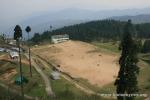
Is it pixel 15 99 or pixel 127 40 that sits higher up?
pixel 127 40

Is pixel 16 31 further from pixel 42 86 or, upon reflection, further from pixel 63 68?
pixel 63 68

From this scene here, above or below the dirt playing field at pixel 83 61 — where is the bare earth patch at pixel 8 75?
above

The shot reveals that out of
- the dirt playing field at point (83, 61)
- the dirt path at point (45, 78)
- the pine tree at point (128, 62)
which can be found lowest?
the dirt playing field at point (83, 61)

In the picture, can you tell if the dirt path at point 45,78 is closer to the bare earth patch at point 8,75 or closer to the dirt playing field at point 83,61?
the bare earth patch at point 8,75

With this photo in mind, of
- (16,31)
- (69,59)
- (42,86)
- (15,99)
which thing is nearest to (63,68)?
(69,59)

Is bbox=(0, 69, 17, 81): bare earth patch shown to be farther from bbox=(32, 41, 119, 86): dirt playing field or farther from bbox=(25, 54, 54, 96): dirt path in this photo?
bbox=(32, 41, 119, 86): dirt playing field

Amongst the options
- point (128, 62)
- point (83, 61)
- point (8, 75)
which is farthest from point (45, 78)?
point (128, 62)

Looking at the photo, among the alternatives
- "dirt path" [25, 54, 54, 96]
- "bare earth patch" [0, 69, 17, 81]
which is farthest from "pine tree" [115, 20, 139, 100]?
"bare earth patch" [0, 69, 17, 81]

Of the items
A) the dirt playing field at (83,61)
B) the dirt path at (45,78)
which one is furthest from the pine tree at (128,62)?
the dirt playing field at (83,61)

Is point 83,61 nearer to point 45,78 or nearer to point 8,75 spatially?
point 45,78
